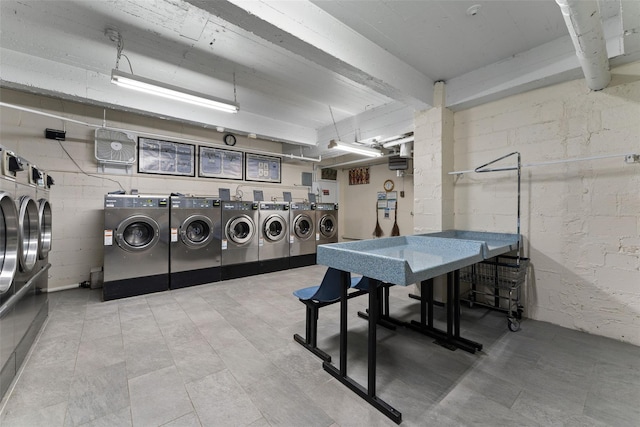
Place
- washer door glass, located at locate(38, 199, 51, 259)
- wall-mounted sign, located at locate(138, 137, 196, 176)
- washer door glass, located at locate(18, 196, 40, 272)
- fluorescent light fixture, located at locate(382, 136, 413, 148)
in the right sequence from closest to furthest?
washer door glass, located at locate(18, 196, 40, 272) < washer door glass, located at locate(38, 199, 51, 259) < fluorescent light fixture, located at locate(382, 136, 413, 148) < wall-mounted sign, located at locate(138, 137, 196, 176)

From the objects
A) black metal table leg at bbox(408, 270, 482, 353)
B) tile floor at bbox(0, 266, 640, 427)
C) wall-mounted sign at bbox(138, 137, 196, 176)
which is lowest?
tile floor at bbox(0, 266, 640, 427)

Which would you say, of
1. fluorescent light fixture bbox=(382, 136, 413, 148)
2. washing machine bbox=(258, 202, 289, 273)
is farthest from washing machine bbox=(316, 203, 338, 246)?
fluorescent light fixture bbox=(382, 136, 413, 148)

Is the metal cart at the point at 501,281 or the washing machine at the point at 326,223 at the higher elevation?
the washing machine at the point at 326,223

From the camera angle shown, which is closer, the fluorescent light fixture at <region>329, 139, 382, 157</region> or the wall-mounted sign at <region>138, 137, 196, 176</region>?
the fluorescent light fixture at <region>329, 139, 382, 157</region>

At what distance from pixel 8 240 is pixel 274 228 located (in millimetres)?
3711

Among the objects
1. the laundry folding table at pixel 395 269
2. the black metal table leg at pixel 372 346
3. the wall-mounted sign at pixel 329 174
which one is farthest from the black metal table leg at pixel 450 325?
the wall-mounted sign at pixel 329 174

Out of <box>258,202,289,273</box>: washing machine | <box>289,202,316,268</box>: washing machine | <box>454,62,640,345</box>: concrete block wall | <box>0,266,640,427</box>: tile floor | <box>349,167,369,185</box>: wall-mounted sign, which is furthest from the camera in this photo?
<box>349,167,369,185</box>: wall-mounted sign

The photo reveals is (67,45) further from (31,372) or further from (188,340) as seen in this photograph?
(188,340)

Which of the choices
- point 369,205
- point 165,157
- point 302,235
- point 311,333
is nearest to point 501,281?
point 311,333

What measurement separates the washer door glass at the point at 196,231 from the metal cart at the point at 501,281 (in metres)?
3.81

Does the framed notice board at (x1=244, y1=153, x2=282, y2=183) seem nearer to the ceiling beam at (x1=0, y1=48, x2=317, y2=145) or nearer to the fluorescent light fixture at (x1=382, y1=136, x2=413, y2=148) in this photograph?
the ceiling beam at (x1=0, y1=48, x2=317, y2=145)

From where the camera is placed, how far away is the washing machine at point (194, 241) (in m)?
4.06

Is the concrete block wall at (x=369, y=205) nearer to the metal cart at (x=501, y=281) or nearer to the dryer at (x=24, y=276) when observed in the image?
the metal cart at (x=501, y=281)

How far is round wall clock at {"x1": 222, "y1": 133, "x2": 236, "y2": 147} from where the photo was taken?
536cm
